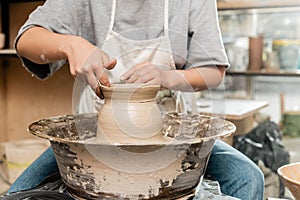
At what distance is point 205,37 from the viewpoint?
4.06 feet

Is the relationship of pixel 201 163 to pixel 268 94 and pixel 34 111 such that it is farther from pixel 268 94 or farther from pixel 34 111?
pixel 268 94

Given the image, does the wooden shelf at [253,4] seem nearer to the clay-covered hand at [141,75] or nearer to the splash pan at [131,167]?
the clay-covered hand at [141,75]

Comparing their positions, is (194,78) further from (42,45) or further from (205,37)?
(42,45)

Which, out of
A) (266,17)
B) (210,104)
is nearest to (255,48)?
(266,17)

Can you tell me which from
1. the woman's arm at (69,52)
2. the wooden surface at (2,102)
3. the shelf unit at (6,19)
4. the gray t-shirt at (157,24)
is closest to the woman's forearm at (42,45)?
the woman's arm at (69,52)

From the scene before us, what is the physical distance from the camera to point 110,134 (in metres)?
0.87

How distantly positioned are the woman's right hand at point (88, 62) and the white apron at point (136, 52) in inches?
12.5

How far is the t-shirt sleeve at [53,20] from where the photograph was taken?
3.74ft

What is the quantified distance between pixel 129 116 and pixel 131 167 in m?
0.15

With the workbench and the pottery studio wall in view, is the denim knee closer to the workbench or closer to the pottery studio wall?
the workbench

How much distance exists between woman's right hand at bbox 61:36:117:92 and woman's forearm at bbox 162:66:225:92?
0.22 m

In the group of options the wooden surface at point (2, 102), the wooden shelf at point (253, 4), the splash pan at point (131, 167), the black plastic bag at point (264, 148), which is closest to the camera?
the splash pan at point (131, 167)

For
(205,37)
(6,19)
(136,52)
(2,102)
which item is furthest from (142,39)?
(2,102)

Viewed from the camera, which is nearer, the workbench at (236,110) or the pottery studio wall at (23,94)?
the workbench at (236,110)
